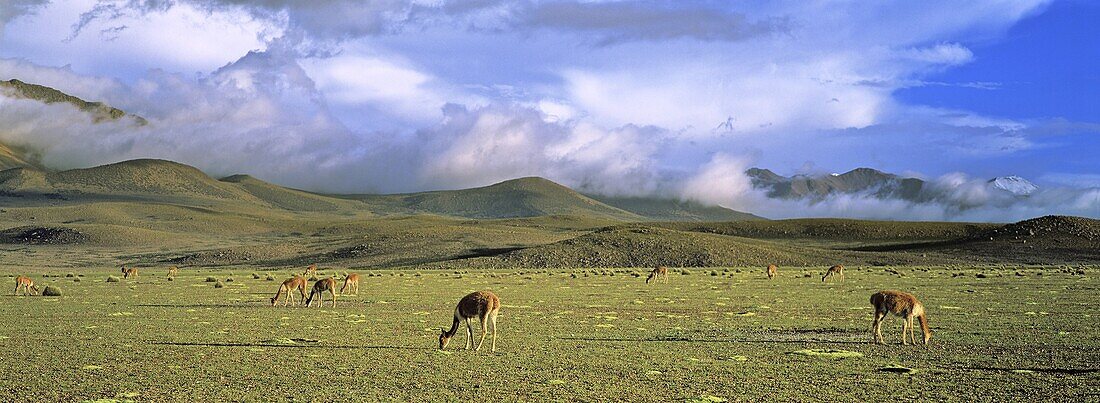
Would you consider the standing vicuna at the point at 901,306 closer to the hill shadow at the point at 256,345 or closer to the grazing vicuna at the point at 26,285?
the hill shadow at the point at 256,345

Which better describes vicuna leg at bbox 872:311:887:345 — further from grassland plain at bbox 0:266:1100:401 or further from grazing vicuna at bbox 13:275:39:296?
grazing vicuna at bbox 13:275:39:296

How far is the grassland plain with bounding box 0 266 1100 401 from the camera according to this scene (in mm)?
13844

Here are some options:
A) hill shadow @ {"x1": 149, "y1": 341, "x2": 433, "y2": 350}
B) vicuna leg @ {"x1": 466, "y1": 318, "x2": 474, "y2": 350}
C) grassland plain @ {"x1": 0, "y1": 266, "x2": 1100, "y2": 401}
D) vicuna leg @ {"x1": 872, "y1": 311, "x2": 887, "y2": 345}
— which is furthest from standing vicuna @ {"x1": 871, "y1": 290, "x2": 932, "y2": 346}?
hill shadow @ {"x1": 149, "y1": 341, "x2": 433, "y2": 350}

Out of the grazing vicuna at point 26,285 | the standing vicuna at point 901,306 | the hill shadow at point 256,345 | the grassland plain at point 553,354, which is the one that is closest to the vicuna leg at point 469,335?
the grassland plain at point 553,354

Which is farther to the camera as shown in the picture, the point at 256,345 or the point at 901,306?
the point at 256,345

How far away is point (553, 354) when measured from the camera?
18031 mm

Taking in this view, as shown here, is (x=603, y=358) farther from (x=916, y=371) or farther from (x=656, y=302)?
(x=656, y=302)

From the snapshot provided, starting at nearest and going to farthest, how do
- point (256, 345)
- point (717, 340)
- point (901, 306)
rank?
1. point (901, 306)
2. point (256, 345)
3. point (717, 340)

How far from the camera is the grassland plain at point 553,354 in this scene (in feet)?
45.4

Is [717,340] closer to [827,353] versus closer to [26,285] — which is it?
[827,353]

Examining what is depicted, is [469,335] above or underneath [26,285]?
underneath

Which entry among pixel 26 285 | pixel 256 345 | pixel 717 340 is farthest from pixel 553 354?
pixel 26 285

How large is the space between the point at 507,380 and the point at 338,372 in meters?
3.18

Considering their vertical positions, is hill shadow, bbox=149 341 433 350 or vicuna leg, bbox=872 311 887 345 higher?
vicuna leg, bbox=872 311 887 345
